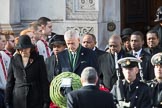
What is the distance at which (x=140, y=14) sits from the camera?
16.4 meters

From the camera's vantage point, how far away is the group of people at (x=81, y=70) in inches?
340

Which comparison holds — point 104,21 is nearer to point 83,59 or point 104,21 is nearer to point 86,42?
point 86,42

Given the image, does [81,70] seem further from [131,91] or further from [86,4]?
[86,4]

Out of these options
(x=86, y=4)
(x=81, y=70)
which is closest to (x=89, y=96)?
(x=81, y=70)

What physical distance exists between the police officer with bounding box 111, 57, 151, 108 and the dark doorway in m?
6.88

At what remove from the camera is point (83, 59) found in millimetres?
10570

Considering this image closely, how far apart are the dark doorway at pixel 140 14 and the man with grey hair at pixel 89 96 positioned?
7705mm

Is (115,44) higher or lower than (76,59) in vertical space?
higher

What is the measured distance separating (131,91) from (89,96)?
92cm

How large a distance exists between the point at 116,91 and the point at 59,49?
2.21m

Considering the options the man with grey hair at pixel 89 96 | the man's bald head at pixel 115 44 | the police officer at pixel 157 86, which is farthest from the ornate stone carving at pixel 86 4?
the man with grey hair at pixel 89 96

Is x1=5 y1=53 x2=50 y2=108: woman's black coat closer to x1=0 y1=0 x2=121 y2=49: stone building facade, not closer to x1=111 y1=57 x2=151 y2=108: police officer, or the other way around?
x1=111 y1=57 x2=151 y2=108: police officer

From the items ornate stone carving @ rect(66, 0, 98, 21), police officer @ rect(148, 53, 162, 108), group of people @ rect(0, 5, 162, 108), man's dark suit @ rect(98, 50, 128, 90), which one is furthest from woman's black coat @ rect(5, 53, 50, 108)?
ornate stone carving @ rect(66, 0, 98, 21)

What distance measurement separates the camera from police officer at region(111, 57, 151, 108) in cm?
914
